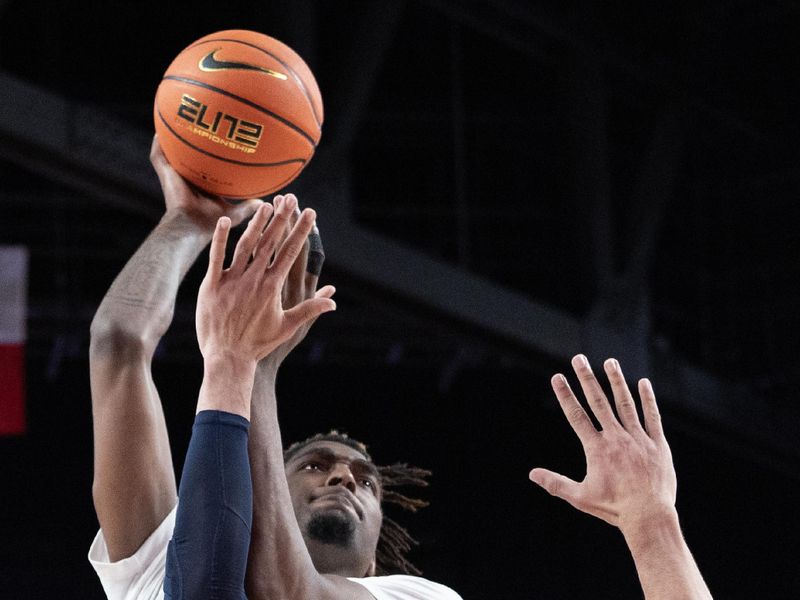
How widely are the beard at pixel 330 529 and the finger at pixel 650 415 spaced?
114cm

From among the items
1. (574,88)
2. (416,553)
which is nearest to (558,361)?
(574,88)

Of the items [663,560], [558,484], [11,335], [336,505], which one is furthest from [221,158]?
[11,335]

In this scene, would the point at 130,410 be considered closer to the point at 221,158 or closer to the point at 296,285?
the point at 296,285

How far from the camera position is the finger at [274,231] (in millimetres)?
2156

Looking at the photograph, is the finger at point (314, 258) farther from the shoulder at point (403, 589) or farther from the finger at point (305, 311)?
the shoulder at point (403, 589)

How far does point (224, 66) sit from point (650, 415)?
5.25 feet

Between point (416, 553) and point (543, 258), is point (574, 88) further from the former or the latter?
point (416, 553)

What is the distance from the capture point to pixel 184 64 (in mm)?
3291

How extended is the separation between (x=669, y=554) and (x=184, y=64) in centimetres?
196

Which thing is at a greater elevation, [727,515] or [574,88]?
[574,88]

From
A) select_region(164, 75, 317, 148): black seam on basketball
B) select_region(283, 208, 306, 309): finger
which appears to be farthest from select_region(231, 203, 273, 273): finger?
select_region(164, 75, 317, 148): black seam on basketball

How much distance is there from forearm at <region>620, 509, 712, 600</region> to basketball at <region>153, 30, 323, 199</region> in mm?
1520

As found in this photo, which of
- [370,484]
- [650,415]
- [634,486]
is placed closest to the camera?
[634,486]

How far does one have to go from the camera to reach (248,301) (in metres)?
2.11
